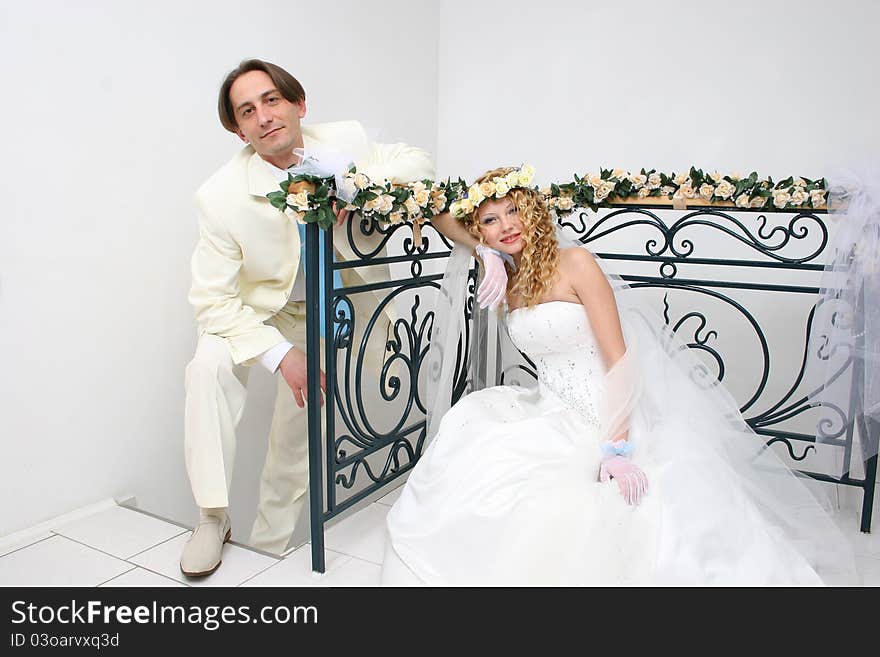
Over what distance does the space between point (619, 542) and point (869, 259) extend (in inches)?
50.8

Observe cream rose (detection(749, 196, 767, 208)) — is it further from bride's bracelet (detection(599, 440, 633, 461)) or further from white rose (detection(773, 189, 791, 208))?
bride's bracelet (detection(599, 440, 633, 461))

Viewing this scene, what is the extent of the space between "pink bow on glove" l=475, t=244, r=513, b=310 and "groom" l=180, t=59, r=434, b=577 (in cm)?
46

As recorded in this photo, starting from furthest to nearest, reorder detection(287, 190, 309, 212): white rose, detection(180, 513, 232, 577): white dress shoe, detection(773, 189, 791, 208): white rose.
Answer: detection(773, 189, 791, 208): white rose
detection(180, 513, 232, 577): white dress shoe
detection(287, 190, 309, 212): white rose

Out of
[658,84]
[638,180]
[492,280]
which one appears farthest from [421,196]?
[658,84]

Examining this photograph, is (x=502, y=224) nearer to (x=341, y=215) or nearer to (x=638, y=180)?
(x=341, y=215)

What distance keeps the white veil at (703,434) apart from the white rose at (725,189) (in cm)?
61

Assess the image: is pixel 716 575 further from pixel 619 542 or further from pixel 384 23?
pixel 384 23

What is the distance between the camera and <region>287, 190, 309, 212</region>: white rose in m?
2.07

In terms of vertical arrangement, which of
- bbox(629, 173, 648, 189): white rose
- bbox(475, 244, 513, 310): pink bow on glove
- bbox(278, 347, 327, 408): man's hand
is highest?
bbox(629, 173, 648, 189): white rose

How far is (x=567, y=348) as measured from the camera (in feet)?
7.79

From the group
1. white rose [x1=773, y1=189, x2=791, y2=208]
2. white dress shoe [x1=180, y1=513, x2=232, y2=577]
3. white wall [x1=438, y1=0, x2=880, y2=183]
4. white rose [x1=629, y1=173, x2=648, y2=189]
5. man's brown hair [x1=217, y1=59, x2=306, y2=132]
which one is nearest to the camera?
white dress shoe [x1=180, y1=513, x2=232, y2=577]

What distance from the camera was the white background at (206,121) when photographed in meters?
2.68

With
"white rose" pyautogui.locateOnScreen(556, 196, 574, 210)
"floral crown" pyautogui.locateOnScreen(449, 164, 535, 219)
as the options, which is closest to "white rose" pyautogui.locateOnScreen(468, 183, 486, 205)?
"floral crown" pyautogui.locateOnScreen(449, 164, 535, 219)
